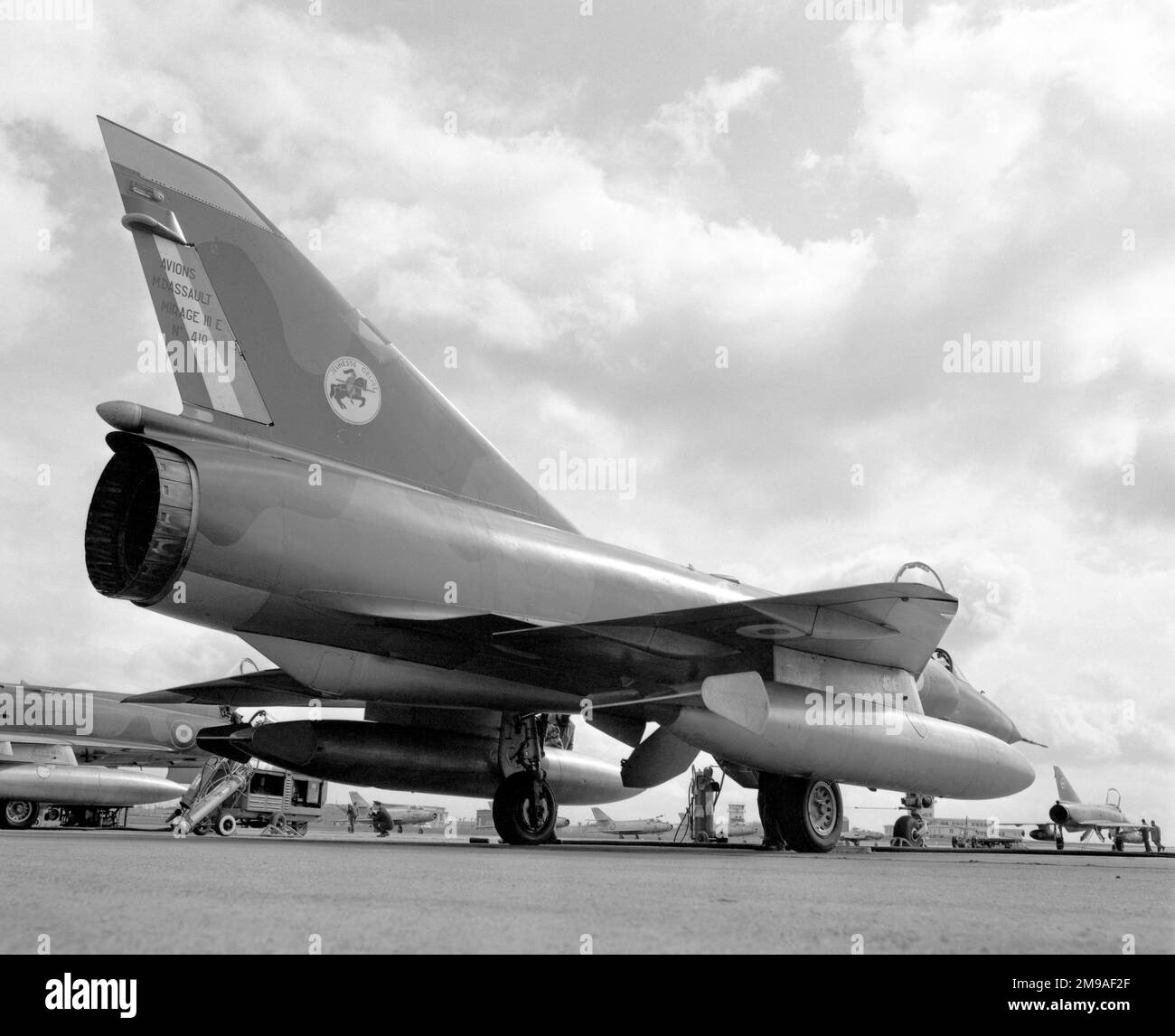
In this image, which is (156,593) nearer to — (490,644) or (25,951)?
(490,644)

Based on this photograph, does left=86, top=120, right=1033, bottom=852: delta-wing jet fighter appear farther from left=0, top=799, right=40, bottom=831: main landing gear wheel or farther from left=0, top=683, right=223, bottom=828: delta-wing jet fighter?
left=0, top=799, right=40, bottom=831: main landing gear wheel

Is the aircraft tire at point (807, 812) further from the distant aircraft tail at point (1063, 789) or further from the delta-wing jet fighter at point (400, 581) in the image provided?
the distant aircraft tail at point (1063, 789)

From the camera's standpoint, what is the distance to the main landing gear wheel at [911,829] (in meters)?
15.8

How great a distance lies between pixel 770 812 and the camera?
8.52 meters

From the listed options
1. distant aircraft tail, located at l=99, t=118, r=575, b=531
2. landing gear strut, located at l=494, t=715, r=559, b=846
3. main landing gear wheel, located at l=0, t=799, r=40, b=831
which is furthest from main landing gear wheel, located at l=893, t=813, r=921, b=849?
main landing gear wheel, located at l=0, t=799, r=40, b=831

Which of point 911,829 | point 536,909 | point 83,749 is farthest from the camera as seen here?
point 83,749

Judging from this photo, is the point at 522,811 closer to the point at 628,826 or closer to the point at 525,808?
the point at 525,808

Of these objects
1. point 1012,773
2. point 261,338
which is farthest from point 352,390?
point 1012,773

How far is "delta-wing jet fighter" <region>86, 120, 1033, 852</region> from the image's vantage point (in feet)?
20.6

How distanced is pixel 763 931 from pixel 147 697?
11.3m

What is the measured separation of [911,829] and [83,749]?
15.5 metres

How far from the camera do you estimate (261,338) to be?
23.5 feet

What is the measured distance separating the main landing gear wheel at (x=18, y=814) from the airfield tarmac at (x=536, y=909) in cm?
1300
